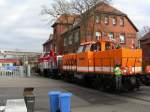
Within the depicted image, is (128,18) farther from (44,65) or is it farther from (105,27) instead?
(44,65)

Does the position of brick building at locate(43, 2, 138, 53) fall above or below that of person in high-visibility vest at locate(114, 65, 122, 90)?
above

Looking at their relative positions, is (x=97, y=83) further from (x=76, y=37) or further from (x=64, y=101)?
(x=76, y=37)

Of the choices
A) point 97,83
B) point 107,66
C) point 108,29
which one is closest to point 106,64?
point 107,66

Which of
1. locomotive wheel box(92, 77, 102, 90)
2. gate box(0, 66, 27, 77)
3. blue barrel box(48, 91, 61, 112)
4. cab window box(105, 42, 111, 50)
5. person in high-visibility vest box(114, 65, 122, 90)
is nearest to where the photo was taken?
blue barrel box(48, 91, 61, 112)

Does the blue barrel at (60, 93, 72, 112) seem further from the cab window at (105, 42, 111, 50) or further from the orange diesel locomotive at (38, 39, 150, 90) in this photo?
the cab window at (105, 42, 111, 50)

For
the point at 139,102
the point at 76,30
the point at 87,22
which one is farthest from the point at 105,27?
the point at 139,102

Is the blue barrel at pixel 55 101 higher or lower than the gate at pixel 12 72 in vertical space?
lower

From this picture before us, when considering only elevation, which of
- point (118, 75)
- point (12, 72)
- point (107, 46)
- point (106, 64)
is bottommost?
→ point (12, 72)

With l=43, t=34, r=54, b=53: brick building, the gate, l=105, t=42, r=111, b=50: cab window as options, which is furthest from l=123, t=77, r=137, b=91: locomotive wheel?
l=43, t=34, r=54, b=53: brick building

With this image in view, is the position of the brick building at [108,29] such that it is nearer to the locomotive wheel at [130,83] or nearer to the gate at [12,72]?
the gate at [12,72]

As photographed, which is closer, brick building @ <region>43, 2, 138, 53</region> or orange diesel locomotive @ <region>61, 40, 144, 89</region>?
orange diesel locomotive @ <region>61, 40, 144, 89</region>

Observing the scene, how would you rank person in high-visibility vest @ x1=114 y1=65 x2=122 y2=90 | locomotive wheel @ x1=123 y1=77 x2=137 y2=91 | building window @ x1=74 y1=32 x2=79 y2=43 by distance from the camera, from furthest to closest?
building window @ x1=74 y1=32 x2=79 y2=43 < locomotive wheel @ x1=123 y1=77 x2=137 y2=91 < person in high-visibility vest @ x1=114 y1=65 x2=122 y2=90

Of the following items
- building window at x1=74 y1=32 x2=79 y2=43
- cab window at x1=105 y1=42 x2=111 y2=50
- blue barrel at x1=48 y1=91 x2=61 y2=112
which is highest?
building window at x1=74 y1=32 x2=79 y2=43

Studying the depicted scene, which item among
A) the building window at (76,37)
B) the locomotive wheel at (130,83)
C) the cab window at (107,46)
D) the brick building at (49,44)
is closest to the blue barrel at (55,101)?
the locomotive wheel at (130,83)
